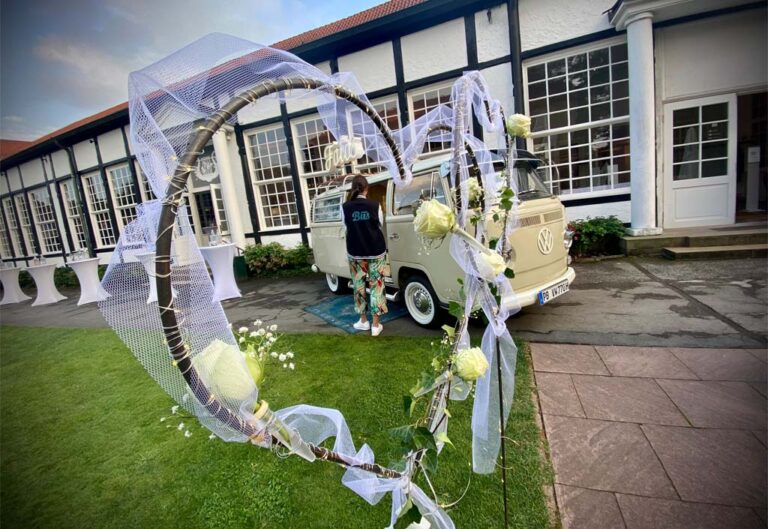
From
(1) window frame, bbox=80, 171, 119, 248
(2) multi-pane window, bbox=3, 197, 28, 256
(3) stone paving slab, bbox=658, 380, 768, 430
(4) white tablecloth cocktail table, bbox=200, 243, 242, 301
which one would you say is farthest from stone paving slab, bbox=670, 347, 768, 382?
(2) multi-pane window, bbox=3, 197, 28, 256

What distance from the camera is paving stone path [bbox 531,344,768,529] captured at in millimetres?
1671

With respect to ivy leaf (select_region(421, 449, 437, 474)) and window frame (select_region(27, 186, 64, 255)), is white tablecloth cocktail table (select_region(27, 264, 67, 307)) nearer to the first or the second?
window frame (select_region(27, 186, 64, 255))

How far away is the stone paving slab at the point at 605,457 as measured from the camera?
1824mm

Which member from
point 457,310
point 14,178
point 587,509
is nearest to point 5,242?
point 14,178

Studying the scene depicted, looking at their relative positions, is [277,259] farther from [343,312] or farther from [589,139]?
[589,139]

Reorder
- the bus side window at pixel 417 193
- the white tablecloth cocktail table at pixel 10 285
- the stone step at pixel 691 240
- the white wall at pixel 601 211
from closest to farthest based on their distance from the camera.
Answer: the bus side window at pixel 417 193 → the stone step at pixel 691 240 → the white wall at pixel 601 211 → the white tablecloth cocktail table at pixel 10 285

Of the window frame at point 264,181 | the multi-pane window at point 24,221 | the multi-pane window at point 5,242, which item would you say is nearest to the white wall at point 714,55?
the window frame at point 264,181

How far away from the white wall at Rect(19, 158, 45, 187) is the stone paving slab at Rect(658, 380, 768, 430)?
20907mm

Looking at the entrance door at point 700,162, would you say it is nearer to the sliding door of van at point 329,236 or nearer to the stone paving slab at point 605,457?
the sliding door of van at point 329,236

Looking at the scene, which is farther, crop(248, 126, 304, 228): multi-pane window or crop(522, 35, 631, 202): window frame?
crop(248, 126, 304, 228): multi-pane window

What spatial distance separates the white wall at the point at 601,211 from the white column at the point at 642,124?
316 millimetres

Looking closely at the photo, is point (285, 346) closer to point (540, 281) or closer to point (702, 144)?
point (540, 281)

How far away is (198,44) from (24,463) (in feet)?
11.5

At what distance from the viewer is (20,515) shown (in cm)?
219
